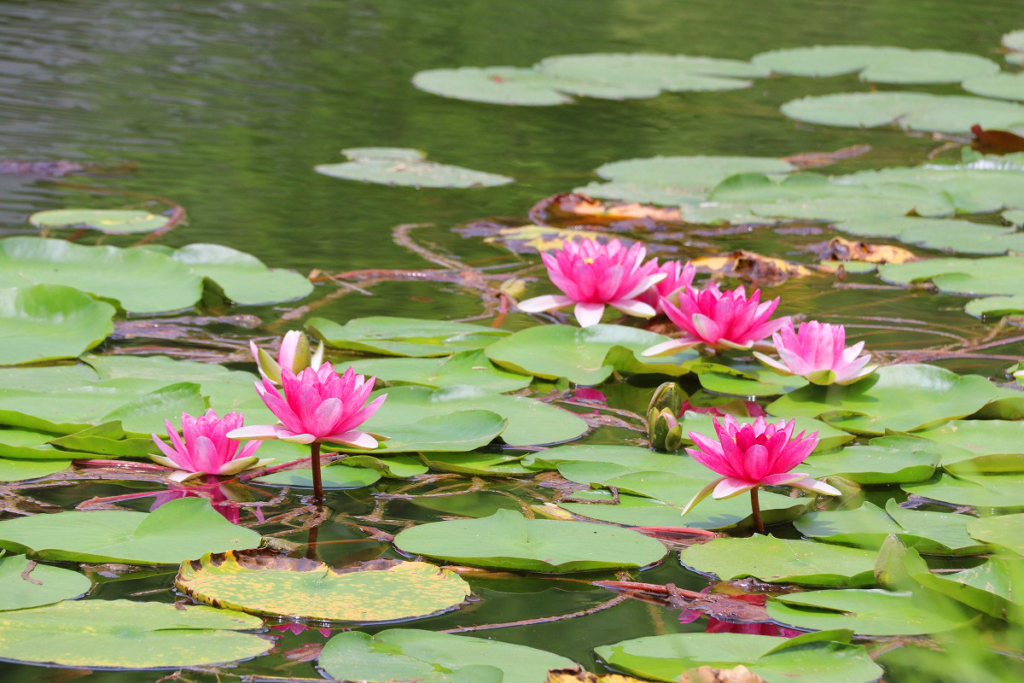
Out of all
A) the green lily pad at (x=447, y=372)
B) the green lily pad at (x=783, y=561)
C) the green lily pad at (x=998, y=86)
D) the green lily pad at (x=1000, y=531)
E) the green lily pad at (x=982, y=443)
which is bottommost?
the green lily pad at (x=447, y=372)

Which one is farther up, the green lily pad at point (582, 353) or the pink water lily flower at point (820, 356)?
the pink water lily flower at point (820, 356)

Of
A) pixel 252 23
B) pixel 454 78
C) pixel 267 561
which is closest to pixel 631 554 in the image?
pixel 267 561

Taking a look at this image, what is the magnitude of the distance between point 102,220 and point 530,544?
2178 mm

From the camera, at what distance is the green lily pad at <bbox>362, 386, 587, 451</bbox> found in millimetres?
1979

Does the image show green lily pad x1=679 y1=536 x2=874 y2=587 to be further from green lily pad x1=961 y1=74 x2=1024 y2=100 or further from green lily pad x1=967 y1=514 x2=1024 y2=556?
green lily pad x1=961 y1=74 x2=1024 y2=100

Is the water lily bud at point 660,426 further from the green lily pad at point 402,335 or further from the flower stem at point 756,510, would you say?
the green lily pad at point 402,335

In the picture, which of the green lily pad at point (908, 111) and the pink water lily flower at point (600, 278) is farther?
the green lily pad at point (908, 111)

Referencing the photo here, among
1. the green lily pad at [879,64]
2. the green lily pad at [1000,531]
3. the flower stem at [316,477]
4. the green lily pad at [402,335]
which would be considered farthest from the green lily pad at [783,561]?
the green lily pad at [879,64]

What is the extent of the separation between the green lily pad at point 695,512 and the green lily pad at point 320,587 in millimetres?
301

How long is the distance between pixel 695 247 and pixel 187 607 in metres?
2.35

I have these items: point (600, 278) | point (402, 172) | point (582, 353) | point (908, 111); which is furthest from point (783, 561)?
point (908, 111)

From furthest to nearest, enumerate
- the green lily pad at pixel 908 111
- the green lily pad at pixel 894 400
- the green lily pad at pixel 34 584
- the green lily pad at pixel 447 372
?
1. the green lily pad at pixel 908 111
2. the green lily pad at pixel 447 372
3. the green lily pad at pixel 894 400
4. the green lily pad at pixel 34 584

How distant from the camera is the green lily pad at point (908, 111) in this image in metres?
5.24

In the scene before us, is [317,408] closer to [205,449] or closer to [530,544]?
[205,449]
